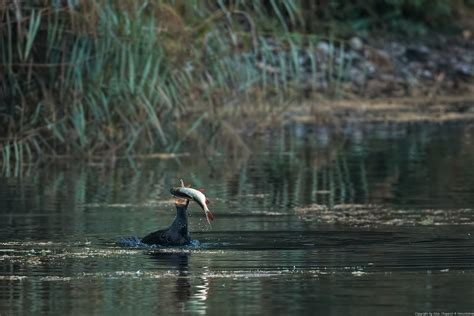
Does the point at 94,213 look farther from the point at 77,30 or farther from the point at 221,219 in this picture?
the point at 77,30

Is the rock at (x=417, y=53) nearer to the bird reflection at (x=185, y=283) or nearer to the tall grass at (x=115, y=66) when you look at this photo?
the tall grass at (x=115, y=66)

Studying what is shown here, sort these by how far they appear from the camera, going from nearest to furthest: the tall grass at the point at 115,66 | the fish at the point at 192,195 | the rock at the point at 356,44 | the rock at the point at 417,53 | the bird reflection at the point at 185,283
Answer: the bird reflection at the point at 185,283
the fish at the point at 192,195
the tall grass at the point at 115,66
the rock at the point at 356,44
the rock at the point at 417,53

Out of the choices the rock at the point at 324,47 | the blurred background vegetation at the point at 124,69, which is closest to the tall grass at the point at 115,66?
the blurred background vegetation at the point at 124,69

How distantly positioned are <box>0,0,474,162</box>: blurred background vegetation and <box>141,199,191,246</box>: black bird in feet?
21.3

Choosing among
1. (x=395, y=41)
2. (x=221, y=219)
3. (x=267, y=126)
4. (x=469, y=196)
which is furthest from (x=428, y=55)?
(x=221, y=219)

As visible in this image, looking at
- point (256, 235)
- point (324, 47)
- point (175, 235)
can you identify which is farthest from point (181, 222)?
point (324, 47)

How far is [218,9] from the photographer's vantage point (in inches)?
783

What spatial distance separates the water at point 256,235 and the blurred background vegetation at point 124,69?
0.45 metres

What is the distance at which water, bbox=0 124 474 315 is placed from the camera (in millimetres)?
9562

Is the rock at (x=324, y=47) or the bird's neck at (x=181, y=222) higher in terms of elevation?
the rock at (x=324, y=47)

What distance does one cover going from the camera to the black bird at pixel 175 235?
12203 mm

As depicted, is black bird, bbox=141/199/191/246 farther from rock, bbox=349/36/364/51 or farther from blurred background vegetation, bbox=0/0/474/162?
rock, bbox=349/36/364/51

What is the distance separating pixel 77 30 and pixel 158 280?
8.87 m

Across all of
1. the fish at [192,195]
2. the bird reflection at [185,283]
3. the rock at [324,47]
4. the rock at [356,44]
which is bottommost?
the bird reflection at [185,283]
